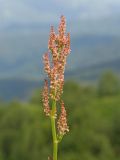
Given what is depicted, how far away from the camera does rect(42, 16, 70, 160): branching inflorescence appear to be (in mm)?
5746

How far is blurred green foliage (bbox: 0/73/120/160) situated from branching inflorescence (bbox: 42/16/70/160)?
2794 inches

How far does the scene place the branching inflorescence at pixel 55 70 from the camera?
5.75 metres

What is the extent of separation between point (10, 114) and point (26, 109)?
4999 millimetres

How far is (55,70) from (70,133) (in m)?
84.1

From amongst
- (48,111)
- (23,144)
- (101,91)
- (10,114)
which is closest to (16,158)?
(23,144)

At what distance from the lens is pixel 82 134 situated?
3489 inches

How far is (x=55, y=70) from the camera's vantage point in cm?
574

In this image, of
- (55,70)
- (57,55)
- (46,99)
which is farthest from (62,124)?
(57,55)

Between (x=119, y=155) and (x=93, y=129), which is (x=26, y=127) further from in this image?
(x=119, y=155)

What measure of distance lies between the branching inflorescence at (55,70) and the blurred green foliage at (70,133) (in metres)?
71.0

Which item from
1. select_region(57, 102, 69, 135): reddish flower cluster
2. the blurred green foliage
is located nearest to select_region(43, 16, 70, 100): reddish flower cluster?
select_region(57, 102, 69, 135): reddish flower cluster

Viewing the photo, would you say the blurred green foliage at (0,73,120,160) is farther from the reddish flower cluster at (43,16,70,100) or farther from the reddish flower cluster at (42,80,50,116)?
the reddish flower cluster at (43,16,70,100)

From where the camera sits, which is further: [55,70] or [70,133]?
[70,133]

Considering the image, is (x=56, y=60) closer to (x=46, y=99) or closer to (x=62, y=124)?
(x=46, y=99)
